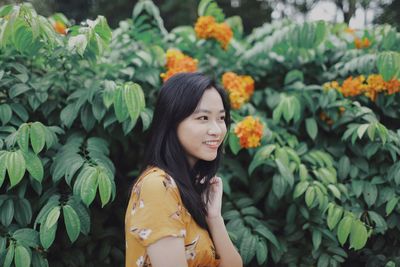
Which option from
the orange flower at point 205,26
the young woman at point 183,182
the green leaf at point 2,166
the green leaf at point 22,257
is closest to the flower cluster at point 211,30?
the orange flower at point 205,26

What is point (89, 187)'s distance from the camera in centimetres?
206

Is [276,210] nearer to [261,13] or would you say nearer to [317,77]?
[317,77]

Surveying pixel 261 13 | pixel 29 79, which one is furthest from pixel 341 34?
pixel 261 13

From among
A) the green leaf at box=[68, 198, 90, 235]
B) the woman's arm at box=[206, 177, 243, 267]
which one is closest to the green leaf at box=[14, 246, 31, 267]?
the green leaf at box=[68, 198, 90, 235]

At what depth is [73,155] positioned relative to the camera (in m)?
A: 2.33

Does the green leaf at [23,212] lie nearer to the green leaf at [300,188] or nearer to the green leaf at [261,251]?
the green leaf at [261,251]

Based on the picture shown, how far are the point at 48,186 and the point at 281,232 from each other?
142 centimetres

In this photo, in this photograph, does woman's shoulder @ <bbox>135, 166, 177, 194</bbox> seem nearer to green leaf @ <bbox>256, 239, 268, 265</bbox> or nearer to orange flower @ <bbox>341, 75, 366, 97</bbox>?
green leaf @ <bbox>256, 239, 268, 265</bbox>

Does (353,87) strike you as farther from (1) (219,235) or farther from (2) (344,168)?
(1) (219,235)

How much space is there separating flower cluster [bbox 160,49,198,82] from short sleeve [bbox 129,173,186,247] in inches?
Answer: 51.1

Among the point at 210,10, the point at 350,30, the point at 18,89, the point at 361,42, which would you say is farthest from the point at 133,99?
the point at 350,30

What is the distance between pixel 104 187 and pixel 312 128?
150 cm

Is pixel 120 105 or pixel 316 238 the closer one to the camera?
pixel 120 105

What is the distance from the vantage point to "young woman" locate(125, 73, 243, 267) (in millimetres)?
1677
